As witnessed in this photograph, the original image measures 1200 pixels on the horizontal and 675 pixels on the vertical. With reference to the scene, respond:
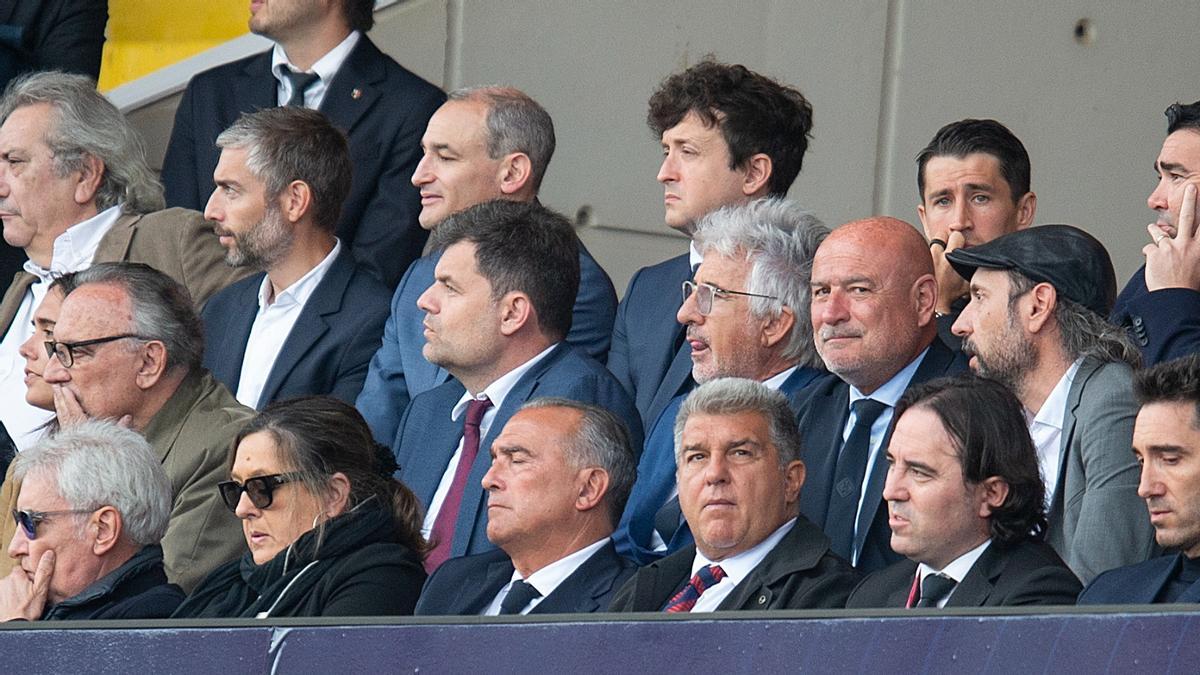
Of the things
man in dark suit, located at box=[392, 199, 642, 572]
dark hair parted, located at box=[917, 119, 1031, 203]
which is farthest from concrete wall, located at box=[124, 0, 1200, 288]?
man in dark suit, located at box=[392, 199, 642, 572]

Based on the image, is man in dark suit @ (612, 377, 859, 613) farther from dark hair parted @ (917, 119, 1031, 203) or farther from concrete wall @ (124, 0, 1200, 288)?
concrete wall @ (124, 0, 1200, 288)

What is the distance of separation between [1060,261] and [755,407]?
66 centimetres

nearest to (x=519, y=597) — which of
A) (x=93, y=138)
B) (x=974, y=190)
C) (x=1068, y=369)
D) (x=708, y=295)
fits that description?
(x=708, y=295)

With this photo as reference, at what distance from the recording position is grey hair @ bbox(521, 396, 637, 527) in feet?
14.5

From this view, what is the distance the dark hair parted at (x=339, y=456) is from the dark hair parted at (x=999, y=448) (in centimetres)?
116

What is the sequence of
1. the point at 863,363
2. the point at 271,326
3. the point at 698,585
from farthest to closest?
the point at 271,326, the point at 863,363, the point at 698,585

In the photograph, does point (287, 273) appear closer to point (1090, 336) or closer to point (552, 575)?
point (552, 575)

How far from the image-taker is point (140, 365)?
5.06 metres

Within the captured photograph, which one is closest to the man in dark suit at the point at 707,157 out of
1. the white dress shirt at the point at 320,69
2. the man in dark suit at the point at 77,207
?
the white dress shirt at the point at 320,69

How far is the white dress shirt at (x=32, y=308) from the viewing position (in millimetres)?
5582

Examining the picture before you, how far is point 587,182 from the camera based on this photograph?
7094 millimetres

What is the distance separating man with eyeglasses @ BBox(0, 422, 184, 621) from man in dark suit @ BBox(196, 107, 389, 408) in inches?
32.9

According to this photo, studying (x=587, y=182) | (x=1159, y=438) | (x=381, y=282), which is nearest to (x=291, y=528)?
(x=381, y=282)

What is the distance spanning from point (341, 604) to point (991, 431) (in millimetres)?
1296
